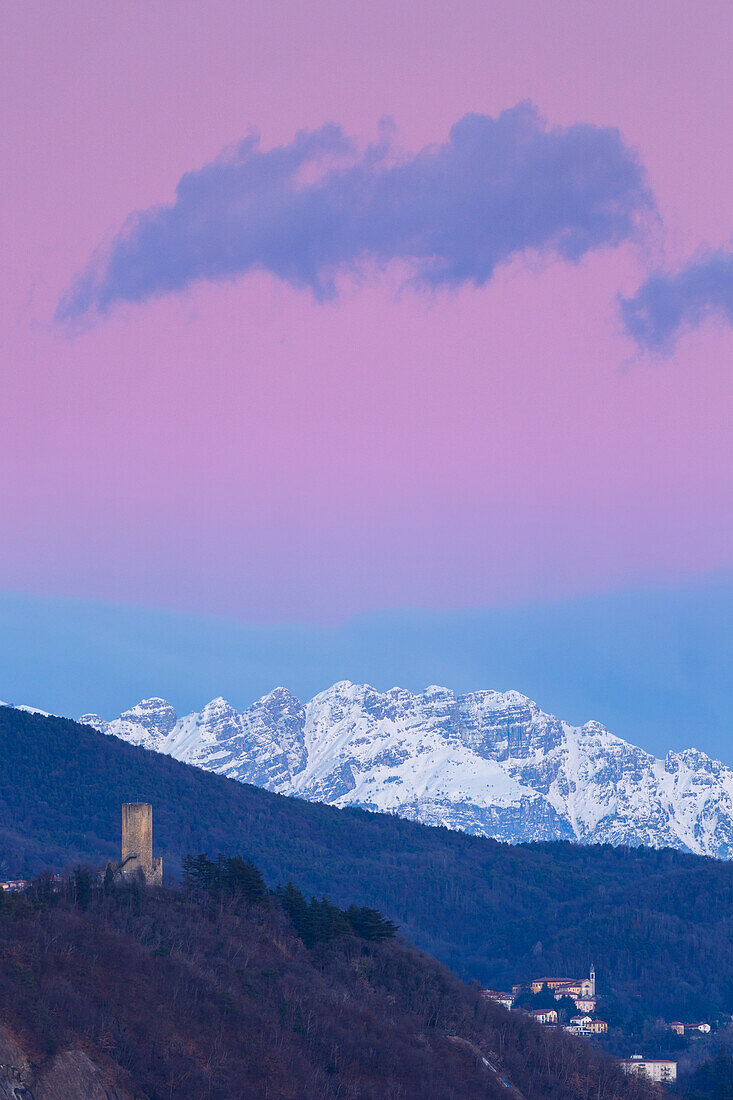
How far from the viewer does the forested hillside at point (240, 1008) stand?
92625mm

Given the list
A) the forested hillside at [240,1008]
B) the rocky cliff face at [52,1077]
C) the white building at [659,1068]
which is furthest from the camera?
the white building at [659,1068]

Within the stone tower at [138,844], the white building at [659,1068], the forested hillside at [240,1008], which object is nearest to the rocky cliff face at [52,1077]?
the forested hillside at [240,1008]

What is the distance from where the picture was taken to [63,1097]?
284ft

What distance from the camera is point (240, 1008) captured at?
336 feet

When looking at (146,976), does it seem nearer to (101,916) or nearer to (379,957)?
(101,916)

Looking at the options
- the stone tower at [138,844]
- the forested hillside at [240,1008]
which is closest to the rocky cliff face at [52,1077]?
the forested hillside at [240,1008]

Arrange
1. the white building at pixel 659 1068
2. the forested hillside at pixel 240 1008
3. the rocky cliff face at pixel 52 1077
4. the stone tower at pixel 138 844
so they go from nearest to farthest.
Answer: the rocky cliff face at pixel 52 1077 → the forested hillside at pixel 240 1008 → the stone tower at pixel 138 844 → the white building at pixel 659 1068

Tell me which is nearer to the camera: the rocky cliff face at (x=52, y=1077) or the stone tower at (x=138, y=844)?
the rocky cliff face at (x=52, y=1077)

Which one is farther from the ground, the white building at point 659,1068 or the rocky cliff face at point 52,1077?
the rocky cliff face at point 52,1077

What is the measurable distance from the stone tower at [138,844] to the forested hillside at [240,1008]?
9.15ft

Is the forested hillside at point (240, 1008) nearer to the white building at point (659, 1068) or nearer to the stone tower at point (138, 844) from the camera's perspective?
the stone tower at point (138, 844)

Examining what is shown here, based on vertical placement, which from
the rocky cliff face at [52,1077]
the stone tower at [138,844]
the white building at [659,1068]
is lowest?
the white building at [659,1068]

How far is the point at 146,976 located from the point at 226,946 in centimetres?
1032

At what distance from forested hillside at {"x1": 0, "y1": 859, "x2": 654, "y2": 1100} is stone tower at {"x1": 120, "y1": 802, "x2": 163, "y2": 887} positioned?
2788 millimetres
